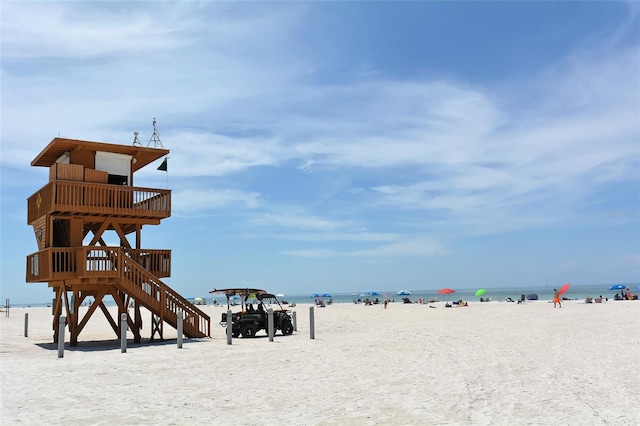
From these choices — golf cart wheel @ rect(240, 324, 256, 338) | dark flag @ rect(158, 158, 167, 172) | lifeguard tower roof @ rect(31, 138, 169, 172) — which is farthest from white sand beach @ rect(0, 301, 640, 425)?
dark flag @ rect(158, 158, 167, 172)

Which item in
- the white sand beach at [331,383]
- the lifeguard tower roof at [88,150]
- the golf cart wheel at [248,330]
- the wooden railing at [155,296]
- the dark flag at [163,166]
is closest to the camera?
the white sand beach at [331,383]

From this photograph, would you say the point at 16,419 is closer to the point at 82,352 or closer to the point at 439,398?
the point at 439,398

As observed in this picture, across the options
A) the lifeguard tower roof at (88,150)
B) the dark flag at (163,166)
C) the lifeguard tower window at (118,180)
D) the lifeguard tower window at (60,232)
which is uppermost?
the lifeguard tower roof at (88,150)

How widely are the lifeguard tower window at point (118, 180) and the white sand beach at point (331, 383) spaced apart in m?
6.54

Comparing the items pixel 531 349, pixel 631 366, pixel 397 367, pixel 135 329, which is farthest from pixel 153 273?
pixel 631 366

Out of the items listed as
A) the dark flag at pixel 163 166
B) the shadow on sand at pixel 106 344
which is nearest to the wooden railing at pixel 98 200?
the dark flag at pixel 163 166

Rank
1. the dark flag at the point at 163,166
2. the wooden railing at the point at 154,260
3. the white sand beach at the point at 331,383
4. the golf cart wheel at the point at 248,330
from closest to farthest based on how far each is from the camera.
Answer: the white sand beach at the point at 331,383
the golf cart wheel at the point at 248,330
the wooden railing at the point at 154,260
the dark flag at the point at 163,166

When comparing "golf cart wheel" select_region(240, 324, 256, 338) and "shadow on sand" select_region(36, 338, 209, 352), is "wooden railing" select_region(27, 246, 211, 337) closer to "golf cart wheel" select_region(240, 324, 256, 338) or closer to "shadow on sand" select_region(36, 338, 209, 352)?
"shadow on sand" select_region(36, 338, 209, 352)

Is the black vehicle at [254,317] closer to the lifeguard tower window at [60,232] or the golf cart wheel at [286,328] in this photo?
the golf cart wheel at [286,328]

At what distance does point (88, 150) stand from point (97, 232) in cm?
305

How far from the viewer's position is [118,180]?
22516 mm

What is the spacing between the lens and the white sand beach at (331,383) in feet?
29.4

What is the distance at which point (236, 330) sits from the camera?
21.5 meters

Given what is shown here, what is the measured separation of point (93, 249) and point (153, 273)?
319cm
